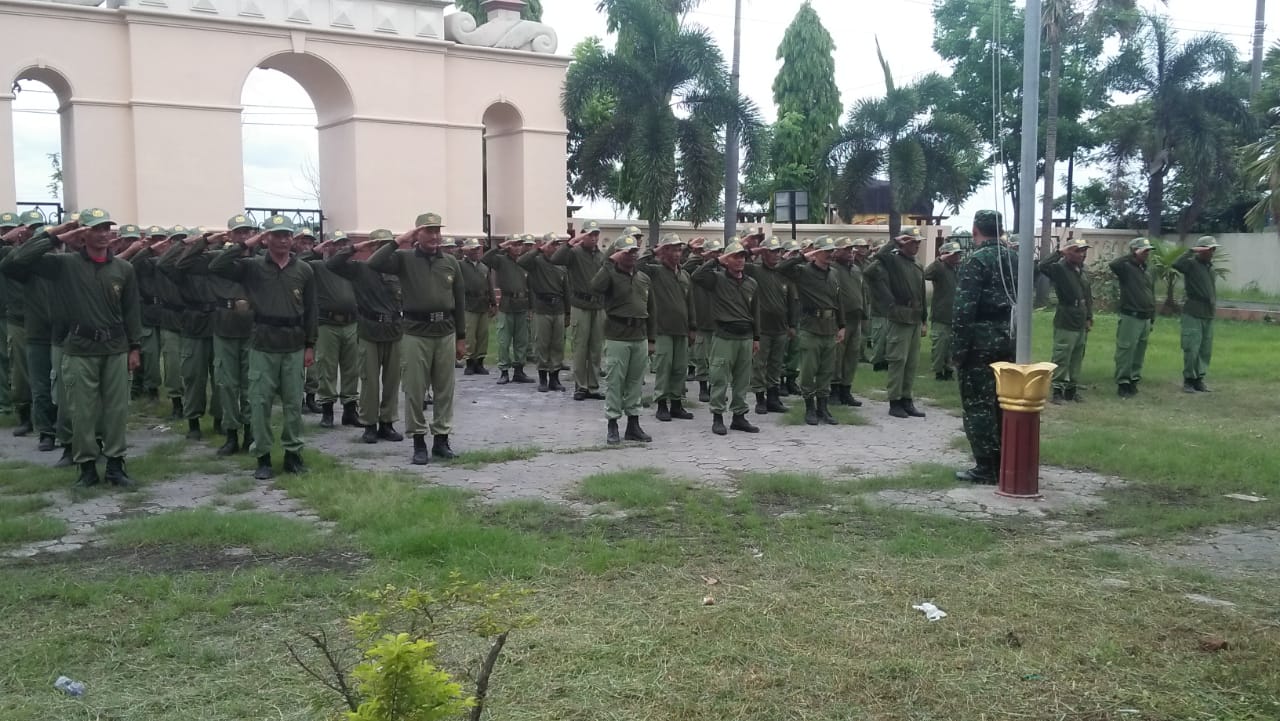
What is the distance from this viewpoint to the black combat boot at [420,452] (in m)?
9.53

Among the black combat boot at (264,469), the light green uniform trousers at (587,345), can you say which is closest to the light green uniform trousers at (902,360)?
the light green uniform trousers at (587,345)

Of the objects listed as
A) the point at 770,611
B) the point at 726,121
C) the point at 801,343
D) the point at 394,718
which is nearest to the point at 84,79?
the point at 726,121

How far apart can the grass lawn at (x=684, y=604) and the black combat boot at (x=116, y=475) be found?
158 mm

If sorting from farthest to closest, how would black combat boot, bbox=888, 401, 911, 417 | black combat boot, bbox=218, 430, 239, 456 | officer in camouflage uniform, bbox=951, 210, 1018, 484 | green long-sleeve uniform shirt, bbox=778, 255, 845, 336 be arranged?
black combat boot, bbox=888, 401, 911, 417, green long-sleeve uniform shirt, bbox=778, 255, 845, 336, black combat boot, bbox=218, 430, 239, 456, officer in camouflage uniform, bbox=951, 210, 1018, 484

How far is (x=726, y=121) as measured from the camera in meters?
22.2

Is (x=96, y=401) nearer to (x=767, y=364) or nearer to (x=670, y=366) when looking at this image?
(x=670, y=366)

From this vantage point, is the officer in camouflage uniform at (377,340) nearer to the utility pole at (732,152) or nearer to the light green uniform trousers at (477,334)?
the light green uniform trousers at (477,334)

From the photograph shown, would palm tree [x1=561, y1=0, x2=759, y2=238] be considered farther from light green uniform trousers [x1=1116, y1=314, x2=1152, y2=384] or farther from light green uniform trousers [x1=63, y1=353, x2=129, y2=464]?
light green uniform trousers [x1=63, y1=353, x2=129, y2=464]

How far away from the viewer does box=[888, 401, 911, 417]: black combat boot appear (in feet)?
40.5

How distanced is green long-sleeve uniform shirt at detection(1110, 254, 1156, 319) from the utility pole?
886 cm

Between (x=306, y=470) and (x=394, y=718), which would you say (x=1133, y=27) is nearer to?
(x=306, y=470)

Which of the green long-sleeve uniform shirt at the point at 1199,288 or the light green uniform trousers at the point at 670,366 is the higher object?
the green long-sleeve uniform shirt at the point at 1199,288

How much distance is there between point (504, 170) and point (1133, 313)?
14.6 meters

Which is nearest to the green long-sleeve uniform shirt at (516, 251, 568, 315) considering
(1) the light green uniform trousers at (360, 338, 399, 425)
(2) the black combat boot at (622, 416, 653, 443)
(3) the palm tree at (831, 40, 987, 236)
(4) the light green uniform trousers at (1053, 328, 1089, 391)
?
(1) the light green uniform trousers at (360, 338, 399, 425)
